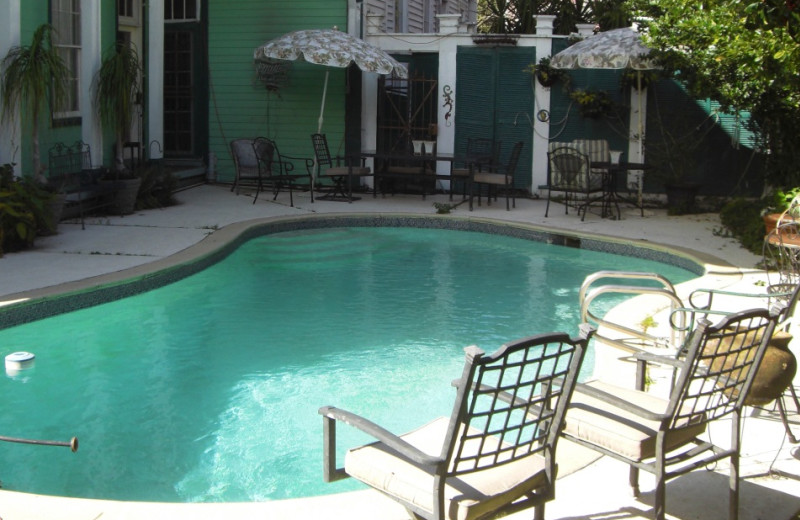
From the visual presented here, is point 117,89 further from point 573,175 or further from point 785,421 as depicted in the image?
point 785,421

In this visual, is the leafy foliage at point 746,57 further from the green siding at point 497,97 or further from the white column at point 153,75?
the white column at point 153,75

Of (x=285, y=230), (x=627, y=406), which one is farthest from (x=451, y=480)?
(x=285, y=230)

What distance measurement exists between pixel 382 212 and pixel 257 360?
5666mm

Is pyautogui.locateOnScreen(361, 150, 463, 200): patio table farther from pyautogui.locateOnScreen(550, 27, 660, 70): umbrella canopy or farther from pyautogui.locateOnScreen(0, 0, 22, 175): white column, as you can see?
pyautogui.locateOnScreen(0, 0, 22, 175): white column

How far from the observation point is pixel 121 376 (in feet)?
20.1

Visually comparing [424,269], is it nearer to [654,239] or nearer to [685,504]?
[654,239]

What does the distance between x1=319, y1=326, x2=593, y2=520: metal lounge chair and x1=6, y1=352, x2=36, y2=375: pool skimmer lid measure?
3.59m

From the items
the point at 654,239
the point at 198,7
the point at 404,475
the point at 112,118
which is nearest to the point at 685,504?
the point at 404,475

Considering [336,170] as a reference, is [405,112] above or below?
above

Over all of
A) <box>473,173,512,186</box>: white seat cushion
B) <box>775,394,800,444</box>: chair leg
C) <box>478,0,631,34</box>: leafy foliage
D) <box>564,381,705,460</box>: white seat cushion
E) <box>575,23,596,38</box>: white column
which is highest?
<box>478,0,631,34</box>: leafy foliage

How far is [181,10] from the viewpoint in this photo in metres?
14.6

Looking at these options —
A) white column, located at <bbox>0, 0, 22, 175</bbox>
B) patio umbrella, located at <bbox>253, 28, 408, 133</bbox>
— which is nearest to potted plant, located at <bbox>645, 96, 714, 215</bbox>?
patio umbrella, located at <bbox>253, 28, 408, 133</bbox>

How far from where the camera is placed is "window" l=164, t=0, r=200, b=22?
47.7 feet

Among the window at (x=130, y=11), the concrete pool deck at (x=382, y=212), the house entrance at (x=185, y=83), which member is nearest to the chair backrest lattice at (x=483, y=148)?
the concrete pool deck at (x=382, y=212)
